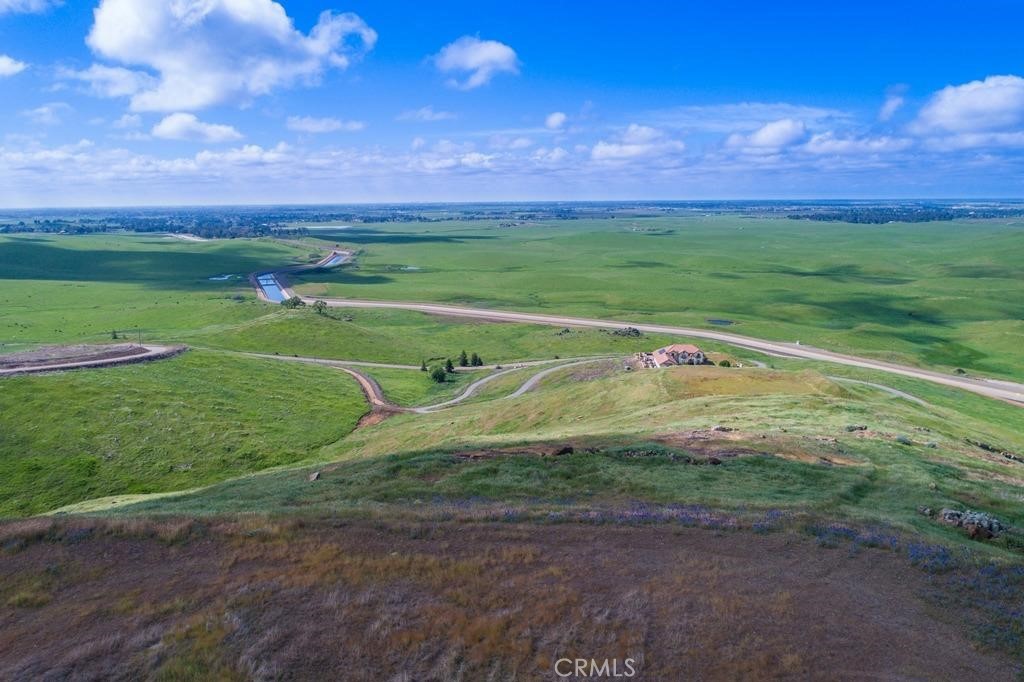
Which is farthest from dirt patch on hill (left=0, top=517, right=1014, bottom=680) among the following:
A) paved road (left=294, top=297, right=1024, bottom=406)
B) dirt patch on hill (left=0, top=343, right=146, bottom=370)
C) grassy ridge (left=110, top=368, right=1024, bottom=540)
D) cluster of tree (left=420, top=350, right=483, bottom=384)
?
paved road (left=294, top=297, right=1024, bottom=406)

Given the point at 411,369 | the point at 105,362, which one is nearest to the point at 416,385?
the point at 411,369

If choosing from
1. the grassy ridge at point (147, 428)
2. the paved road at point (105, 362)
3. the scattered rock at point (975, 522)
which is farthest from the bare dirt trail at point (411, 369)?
the scattered rock at point (975, 522)

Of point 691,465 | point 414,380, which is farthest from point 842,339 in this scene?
point 691,465

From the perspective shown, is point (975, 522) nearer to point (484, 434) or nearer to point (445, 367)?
point (484, 434)

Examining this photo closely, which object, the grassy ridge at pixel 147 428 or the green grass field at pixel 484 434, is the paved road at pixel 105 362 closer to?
the grassy ridge at pixel 147 428

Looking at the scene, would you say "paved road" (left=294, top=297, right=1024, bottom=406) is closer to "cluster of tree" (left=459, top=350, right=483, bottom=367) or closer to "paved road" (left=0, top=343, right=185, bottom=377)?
"cluster of tree" (left=459, top=350, right=483, bottom=367)

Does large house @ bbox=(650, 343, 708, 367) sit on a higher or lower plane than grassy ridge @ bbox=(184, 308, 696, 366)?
higher
